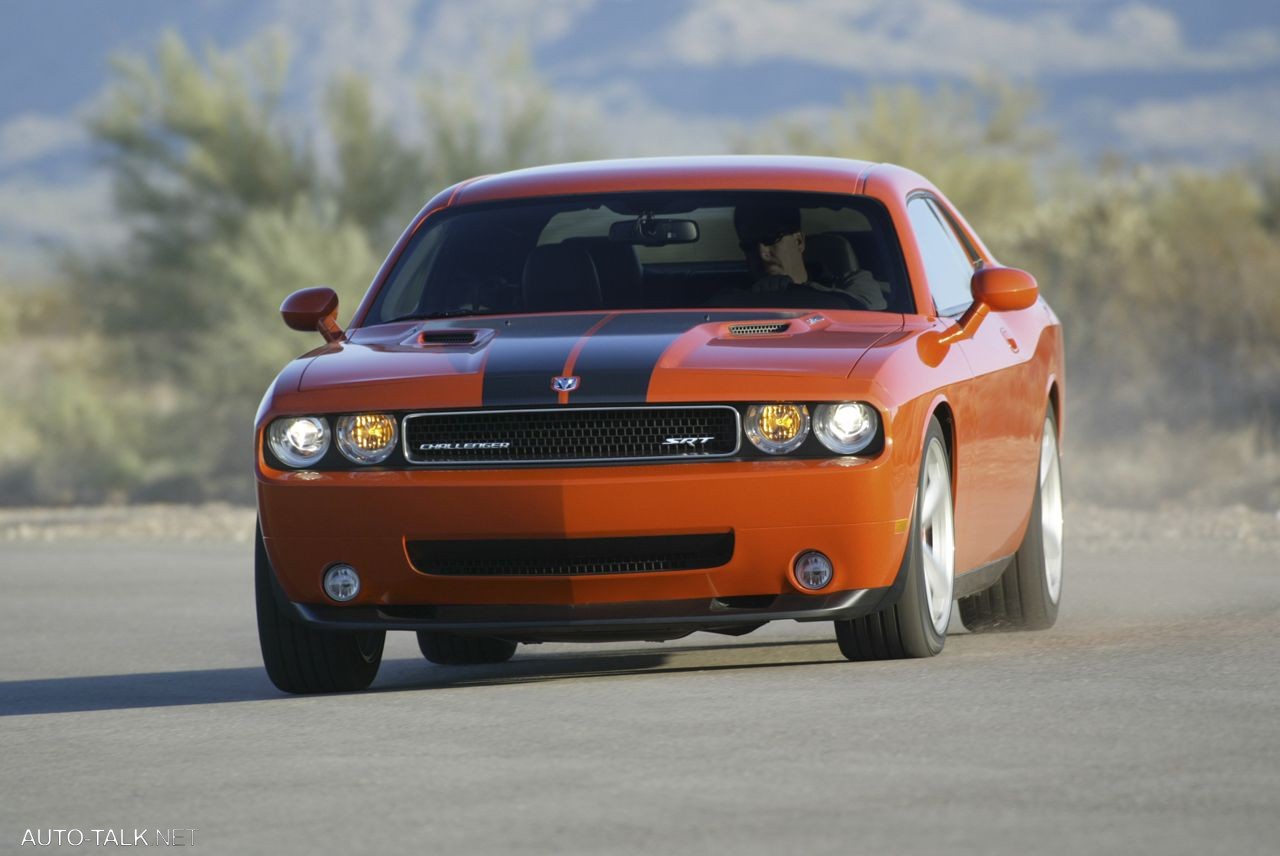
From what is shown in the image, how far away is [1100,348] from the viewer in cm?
2998

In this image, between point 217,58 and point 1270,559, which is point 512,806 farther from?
point 217,58

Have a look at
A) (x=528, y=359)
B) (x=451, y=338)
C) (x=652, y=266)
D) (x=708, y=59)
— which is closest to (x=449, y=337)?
(x=451, y=338)

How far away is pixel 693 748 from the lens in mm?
6598

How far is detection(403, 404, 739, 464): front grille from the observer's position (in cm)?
761

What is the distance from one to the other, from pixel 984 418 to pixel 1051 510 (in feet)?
5.33

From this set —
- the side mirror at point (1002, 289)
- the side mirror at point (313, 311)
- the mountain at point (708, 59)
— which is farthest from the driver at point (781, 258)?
the mountain at point (708, 59)

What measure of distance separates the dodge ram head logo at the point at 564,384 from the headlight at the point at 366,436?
52cm

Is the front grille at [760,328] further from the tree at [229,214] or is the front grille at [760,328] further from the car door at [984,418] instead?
the tree at [229,214]

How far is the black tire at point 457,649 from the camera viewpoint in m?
9.63

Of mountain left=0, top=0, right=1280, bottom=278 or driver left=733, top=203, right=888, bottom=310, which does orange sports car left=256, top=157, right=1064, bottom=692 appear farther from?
mountain left=0, top=0, right=1280, bottom=278

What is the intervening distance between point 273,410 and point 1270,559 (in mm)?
7120

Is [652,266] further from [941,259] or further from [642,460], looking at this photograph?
[642,460]

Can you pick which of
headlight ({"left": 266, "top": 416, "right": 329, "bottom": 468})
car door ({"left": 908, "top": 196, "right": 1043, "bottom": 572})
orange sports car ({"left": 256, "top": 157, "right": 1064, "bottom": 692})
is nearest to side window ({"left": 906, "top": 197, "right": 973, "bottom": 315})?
car door ({"left": 908, "top": 196, "right": 1043, "bottom": 572})

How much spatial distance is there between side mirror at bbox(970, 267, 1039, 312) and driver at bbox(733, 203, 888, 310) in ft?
1.18
